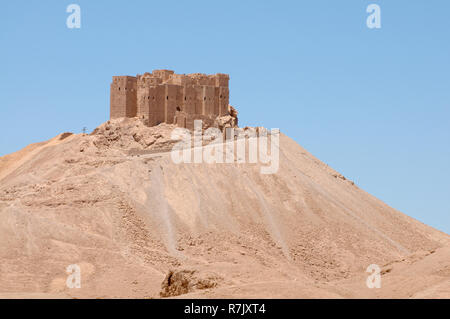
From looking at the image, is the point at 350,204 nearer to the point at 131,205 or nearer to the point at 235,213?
the point at 235,213

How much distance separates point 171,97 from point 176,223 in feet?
47.5

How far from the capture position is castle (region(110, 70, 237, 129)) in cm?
6156

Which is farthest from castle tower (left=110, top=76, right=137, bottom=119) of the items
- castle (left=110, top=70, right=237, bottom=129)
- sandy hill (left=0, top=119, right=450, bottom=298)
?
sandy hill (left=0, top=119, right=450, bottom=298)

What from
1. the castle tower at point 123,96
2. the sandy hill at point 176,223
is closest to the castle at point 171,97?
the castle tower at point 123,96

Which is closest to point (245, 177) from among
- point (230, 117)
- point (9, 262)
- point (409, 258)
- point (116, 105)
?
point (230, 117)

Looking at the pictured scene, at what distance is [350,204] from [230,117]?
1104 centimetres

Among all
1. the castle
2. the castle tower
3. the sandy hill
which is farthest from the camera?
the castle tower

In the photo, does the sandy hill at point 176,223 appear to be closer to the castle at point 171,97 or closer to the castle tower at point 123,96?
the castle tower at point 123,96

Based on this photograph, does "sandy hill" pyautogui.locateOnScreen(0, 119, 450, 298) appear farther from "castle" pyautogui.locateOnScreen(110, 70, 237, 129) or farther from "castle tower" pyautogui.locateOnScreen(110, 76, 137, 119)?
"castle" pyautogui.locateOnScreen(110, 70, 237, 129)

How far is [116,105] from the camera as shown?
2494 inches

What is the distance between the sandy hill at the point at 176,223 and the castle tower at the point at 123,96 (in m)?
0.88

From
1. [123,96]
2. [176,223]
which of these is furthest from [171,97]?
[176,223]

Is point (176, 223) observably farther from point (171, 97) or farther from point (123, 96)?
point (123, 96)

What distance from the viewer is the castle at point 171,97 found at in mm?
61562
